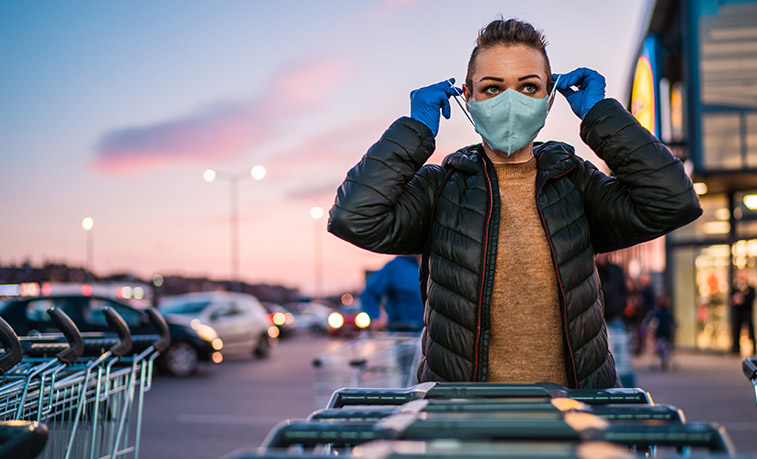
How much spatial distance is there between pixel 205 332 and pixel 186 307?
228 centimetres

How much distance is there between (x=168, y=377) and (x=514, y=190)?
12.6 metres

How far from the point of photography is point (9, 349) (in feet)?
8.20

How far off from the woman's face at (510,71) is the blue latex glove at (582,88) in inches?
4.4

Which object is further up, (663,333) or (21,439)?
(21,439)

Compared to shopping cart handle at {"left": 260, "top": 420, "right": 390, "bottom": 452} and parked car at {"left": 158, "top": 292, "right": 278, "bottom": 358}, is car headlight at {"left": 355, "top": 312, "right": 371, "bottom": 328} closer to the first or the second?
shopping cart handle at {"left": 260, "top": 420, "right": 390, "bottom": 452}

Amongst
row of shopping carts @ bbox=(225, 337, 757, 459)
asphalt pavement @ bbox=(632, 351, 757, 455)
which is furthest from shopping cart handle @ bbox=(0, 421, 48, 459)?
asphalt pavement @ bbox=(632, 351, 757, 455)

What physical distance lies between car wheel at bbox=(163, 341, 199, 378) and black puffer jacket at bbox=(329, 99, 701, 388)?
12.2 meters

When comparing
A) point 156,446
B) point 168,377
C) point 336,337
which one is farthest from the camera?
point 336,337

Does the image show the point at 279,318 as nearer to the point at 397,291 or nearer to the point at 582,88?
the point at 397,291

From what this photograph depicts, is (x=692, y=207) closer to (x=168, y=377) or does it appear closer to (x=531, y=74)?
(x=531, y=74)

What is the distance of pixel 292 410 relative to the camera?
9.40 metres

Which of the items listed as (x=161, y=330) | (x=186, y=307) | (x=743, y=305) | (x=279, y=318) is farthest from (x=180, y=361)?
(x=279, y=318)

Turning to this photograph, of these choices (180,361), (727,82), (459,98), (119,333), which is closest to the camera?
(459,98)

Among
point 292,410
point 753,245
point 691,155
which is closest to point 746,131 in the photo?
point 691,155
